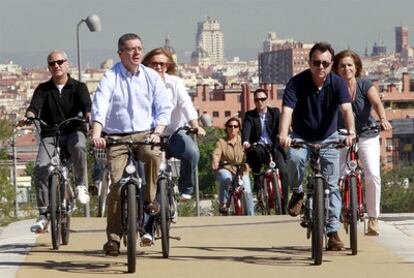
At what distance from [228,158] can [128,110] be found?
7671 millimetres

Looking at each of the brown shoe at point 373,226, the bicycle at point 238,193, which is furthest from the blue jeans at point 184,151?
the bicycle at point 238,193

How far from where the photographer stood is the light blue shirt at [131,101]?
11.4m

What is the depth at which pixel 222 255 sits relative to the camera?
12203 millimetres

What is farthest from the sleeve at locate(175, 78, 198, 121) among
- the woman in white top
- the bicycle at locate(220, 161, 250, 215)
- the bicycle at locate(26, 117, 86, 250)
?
the bicycle at locate(220, 161, 250, 215)

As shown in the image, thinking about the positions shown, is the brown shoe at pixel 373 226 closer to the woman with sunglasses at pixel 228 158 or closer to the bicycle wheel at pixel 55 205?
the bicycle wheel at pixel 55 205

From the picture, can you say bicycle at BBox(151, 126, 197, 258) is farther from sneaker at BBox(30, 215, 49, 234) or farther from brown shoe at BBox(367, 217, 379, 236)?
brown shoe at BBox(367, 217, 379, 236)

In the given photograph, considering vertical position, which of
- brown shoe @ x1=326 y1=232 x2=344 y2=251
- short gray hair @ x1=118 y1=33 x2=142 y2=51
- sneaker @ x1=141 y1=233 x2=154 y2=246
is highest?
short gray hair @ x1=118 y1=33 x2=142 y2=51

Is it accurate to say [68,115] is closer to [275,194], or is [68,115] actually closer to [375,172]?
[375,172]

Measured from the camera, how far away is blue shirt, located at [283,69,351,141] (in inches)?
462

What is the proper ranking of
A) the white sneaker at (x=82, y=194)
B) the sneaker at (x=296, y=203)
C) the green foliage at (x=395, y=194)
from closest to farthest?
the sneaker at (x=296, y=203)
the white sneaker at (x=82, y=194)
the green foliage at (x=395, y=194)

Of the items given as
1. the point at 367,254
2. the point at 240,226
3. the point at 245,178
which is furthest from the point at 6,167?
the point at 367,254

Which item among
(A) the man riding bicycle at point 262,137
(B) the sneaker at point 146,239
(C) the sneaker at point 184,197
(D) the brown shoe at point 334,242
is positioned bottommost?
(D) the brown shoe at point 334,242

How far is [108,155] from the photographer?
11.4 meters

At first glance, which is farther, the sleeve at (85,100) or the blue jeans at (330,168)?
the sleeve at (85,100)
